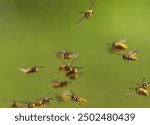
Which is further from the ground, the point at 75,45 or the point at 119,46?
the point at 75,45

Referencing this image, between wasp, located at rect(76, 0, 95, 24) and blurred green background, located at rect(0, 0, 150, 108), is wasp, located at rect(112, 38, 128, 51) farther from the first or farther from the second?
blurred green background, located at rect(0, 0, 150, 108)

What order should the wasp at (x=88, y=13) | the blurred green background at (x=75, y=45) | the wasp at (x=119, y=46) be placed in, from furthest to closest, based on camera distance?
the blurred green background at (x=75, y=45) < the wasp at (x=88, y=13) < the wasp at (x=119, y=46)

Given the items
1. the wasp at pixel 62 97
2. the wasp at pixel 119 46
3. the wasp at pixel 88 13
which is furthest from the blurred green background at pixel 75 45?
the wasp at pixel 119 46

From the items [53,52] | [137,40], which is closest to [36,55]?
[53,52]

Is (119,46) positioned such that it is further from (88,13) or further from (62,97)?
(62,97)

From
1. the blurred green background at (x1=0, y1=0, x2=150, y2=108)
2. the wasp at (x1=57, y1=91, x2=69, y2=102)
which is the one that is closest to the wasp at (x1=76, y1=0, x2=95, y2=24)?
the blurred green background at (x1=0, y1=0, x2=150, y2=108)

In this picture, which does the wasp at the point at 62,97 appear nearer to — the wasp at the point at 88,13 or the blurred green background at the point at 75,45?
the blurred green background at the point at 75,45

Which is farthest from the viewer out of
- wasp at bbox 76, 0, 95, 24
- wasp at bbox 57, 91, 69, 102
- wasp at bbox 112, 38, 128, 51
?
wasp at bbox 57, 91, 69, 102

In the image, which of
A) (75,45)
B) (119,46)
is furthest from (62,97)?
(119,46)

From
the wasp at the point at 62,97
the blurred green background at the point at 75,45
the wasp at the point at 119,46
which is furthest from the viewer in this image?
the blurred green background at the point at 75,45
